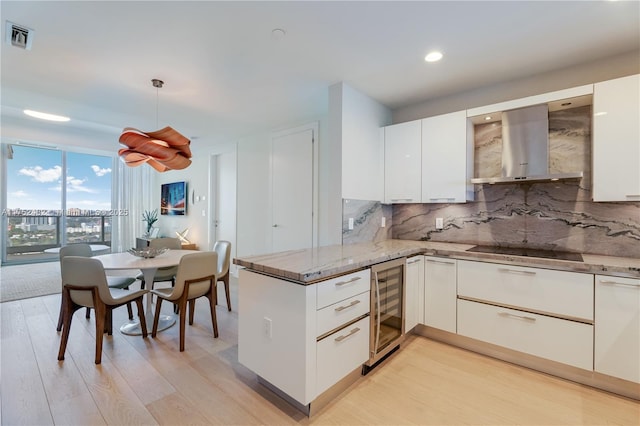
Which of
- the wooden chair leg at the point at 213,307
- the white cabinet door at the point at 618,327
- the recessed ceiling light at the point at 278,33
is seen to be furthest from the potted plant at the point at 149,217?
the white cabinet door at the point at 618,327

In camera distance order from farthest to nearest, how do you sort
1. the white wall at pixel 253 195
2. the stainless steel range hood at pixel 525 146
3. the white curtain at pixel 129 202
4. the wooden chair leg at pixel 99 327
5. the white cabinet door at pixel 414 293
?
the white curtain at pixel 129 202
the white wall at pixel 253 195
the white cabinet door at pixel 414 293
the stainless steel range hood at pixel 525 146
the wooden chair leg at pixel 99 327

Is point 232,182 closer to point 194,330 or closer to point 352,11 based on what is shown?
point 194,330

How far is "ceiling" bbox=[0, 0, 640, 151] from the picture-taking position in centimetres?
173

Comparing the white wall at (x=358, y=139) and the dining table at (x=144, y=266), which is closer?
the dining table at (x=144, y=266)

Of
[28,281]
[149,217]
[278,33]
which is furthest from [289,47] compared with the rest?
[149,217]

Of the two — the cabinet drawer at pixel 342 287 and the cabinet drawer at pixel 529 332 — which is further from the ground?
the cabinet drawer at pixel 342 287

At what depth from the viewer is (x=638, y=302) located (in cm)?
171

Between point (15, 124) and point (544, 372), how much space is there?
23.2 ft

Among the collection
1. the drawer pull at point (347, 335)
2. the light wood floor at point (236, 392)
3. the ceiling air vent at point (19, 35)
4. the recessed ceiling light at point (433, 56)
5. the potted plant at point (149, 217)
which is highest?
the recessed ceiling light at point (433, 56)

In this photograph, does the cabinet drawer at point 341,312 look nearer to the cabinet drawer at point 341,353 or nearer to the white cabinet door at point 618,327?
the cabinet drawer at point 341,353

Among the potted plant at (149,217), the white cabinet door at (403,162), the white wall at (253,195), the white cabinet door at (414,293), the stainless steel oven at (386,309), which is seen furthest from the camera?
the potted plant at (149,217)

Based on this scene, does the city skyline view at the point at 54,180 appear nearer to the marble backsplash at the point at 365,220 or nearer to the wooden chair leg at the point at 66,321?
the wooden chair leg at the point at 66,321

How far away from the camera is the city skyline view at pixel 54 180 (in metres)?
5.78

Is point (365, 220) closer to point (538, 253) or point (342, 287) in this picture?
point (342, 287)
